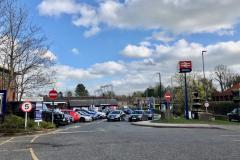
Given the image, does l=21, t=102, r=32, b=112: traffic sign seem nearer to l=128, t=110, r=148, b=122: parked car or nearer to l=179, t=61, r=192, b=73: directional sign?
l=128, t=110, r=148, b=122: parked car

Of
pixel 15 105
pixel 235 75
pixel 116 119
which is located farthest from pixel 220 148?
pixel 235 75

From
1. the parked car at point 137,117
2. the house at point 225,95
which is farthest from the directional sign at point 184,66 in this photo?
the house at point 225,95

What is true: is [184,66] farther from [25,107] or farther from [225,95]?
[225,95]

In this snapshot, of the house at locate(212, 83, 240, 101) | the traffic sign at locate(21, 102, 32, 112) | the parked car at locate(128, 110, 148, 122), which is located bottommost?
the parked car at locate(128, 110, 148, 122)

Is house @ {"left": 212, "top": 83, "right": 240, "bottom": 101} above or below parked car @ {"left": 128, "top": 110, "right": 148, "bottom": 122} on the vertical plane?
above

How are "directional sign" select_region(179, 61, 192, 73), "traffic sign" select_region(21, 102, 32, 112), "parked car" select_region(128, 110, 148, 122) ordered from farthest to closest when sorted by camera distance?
1. "parked car" select_region(128, 110, 148, 122)
2. "directional sign" select_region(179, 61, 192, 73)
3. "traffic sign" select_region(21, 102, 32, 112)

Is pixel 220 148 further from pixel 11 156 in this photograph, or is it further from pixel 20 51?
pixel 20 51

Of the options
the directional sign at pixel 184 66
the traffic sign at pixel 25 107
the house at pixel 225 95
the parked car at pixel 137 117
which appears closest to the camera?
the traffic sign at pixel 25 107

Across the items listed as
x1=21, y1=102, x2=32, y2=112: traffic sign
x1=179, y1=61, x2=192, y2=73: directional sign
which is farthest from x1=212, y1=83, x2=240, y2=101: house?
x1=21, y1=102, x2=32, y2=112: traffic sign

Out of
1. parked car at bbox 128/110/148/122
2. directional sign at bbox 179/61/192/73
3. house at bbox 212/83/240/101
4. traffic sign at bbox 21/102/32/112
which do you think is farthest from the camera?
house at bbox 212/83/240/101

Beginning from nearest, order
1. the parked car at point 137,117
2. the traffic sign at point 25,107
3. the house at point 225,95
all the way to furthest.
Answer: the traffic sign at point 25,107
the parked car at point 137,117
the house at point 225,95

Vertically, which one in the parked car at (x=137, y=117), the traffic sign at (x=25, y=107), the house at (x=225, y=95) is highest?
the house at (x=225, y=95)

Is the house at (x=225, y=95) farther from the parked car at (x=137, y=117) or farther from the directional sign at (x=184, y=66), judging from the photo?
the directional sign at (x=184, y=66)

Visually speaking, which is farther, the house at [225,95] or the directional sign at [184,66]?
the house at [225,95]
